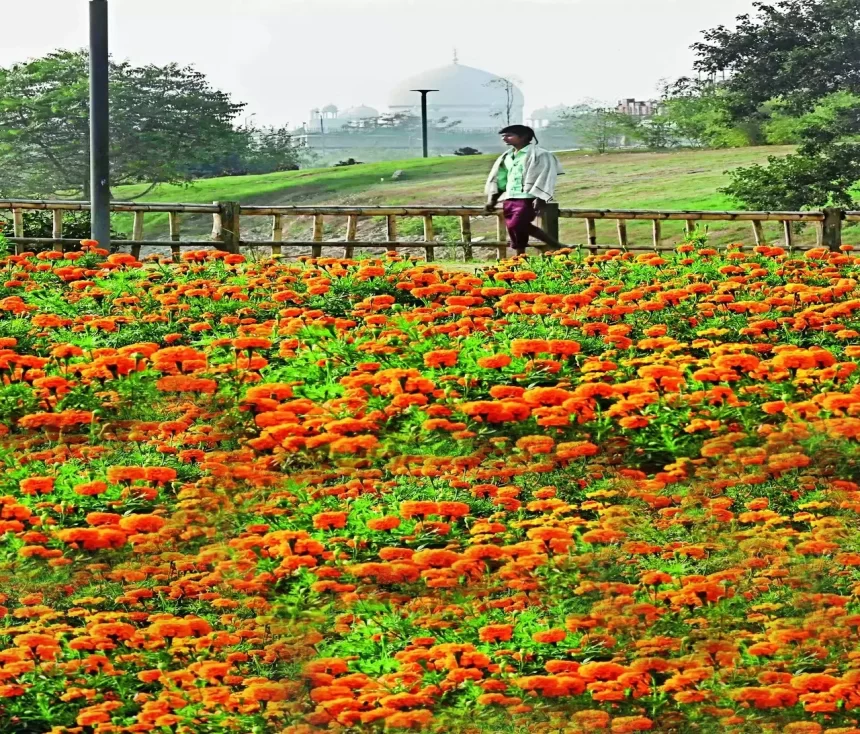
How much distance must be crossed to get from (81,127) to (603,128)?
19938 millimetres

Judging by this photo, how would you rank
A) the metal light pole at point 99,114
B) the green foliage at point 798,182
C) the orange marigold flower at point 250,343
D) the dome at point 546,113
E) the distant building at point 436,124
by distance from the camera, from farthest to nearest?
the dome at point 546,113, the distant building at point 436,124, the green foliage at point 798,182, the metal light pole at point 99,114, the orange marigold flower at point 250,343

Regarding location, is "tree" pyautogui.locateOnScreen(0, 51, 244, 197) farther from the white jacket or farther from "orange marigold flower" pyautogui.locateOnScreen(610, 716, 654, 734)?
"orange marigold flower" pyautogui.locateOnScreen(610, 716, 654, 734)

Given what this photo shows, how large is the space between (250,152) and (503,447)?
163 feet

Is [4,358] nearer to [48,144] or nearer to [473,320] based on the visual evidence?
[473,320]

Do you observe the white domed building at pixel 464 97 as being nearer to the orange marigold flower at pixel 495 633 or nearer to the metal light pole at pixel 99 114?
the metal light pole at pixel 99 114

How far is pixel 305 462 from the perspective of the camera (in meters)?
7.25

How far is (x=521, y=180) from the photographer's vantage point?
13703 mm

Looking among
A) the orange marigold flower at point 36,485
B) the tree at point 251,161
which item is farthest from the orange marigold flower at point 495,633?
the tree at point 251,161

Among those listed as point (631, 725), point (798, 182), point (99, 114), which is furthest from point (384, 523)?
point (798, 182)

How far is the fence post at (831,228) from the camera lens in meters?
15.6

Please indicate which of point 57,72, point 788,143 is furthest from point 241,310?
point 57,72

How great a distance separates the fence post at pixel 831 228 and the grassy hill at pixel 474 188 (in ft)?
31.2

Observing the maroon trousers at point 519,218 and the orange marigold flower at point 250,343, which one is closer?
the orange marigold flower at point 250,343

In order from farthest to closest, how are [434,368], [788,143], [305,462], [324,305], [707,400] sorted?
[788,143] < [324,305] < [434,368] < [707,400] < [305,462]
